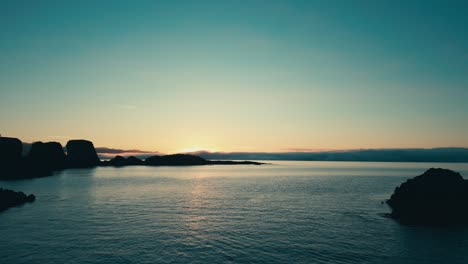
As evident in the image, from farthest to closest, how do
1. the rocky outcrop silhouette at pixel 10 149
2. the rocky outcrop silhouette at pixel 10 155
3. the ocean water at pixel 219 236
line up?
the rocky outcrop silhouette at pixel 10 149, the rocky outcrop silhouette at pixel 10 155, the ocean water at pixel 219 236

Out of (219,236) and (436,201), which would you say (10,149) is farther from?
(436,201)

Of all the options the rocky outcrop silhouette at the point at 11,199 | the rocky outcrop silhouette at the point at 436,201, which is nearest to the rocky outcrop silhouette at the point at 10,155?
the rocky outcrop silhouette at the point at 11,199

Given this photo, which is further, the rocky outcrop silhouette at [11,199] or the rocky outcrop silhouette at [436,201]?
the rocky outcrop silhouette at [11,199]

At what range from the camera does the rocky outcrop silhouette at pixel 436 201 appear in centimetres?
4762

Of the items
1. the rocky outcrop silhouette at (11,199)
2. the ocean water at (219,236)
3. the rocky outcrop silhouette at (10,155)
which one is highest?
the rocky outcrop silhouette at (10,155)

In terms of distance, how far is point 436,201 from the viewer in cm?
5066

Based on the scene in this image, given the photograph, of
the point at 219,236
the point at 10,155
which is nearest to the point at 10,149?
the point at 10,155

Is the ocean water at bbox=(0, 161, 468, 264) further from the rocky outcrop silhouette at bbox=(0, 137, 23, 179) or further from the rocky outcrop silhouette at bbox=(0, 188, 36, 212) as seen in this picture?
the rocky outcrop silhouette at bbox=(0, 137, 23, 179)

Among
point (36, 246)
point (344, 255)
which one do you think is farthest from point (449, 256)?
point (36, 246)

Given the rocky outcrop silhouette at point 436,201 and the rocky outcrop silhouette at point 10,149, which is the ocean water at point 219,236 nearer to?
the rocky outcrop silhouette at point 436,201

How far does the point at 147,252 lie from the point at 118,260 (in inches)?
120

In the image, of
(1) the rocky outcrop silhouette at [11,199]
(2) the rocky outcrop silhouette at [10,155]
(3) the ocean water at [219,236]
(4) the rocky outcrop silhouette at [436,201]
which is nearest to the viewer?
(3) the ocean water at [219,236]

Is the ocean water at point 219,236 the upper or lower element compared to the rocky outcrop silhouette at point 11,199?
lower

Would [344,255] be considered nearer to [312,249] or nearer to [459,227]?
[312,249]
